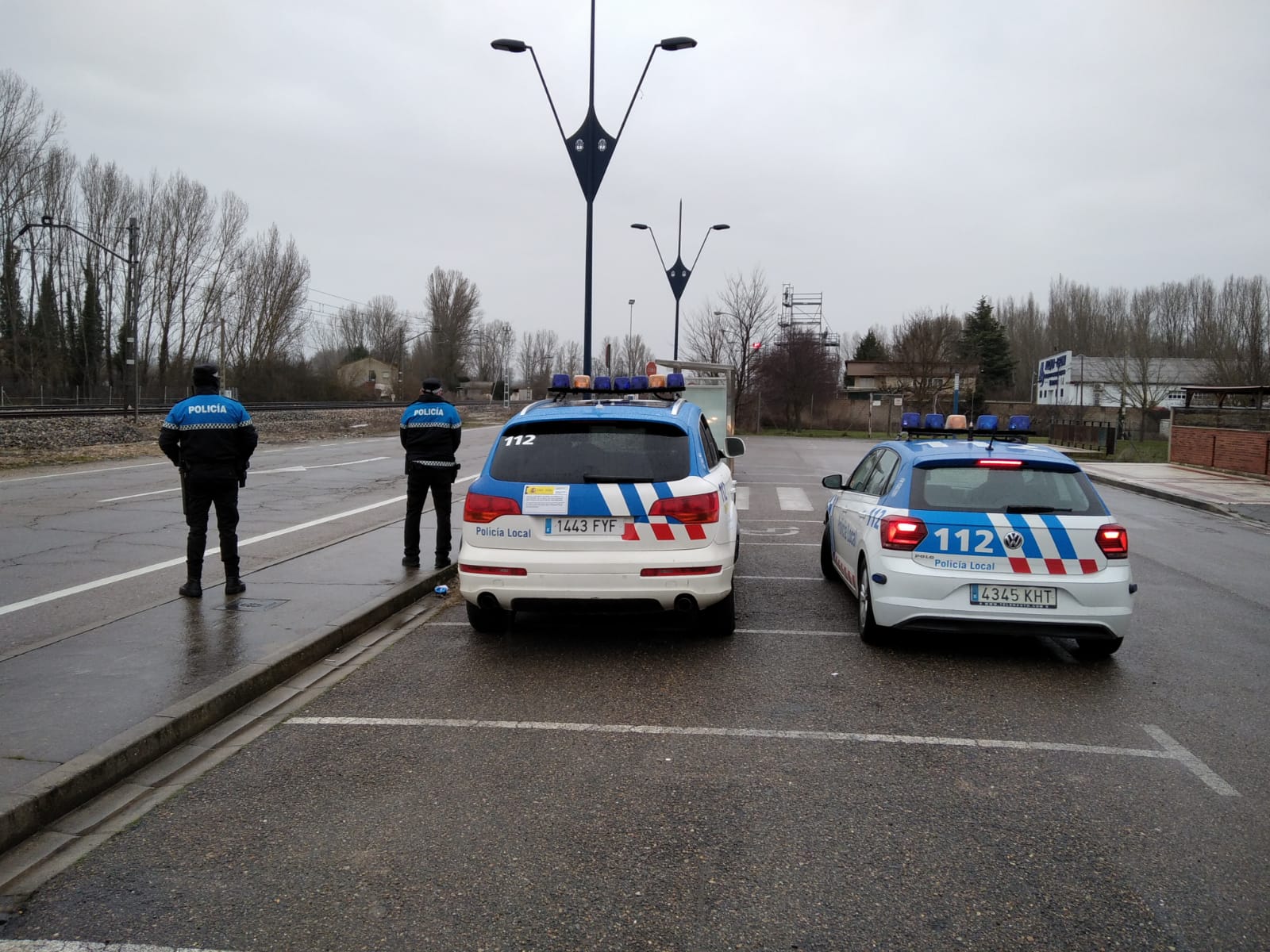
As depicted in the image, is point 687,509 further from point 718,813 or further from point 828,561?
point 828,561

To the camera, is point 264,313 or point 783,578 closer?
point 783,578

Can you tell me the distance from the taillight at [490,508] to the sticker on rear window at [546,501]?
0.07m

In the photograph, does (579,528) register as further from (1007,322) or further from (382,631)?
(1007,322)

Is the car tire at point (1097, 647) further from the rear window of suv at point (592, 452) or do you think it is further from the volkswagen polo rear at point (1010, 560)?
the rear window of suv at point (592, 452)

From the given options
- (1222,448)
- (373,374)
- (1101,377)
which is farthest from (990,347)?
(373,374)

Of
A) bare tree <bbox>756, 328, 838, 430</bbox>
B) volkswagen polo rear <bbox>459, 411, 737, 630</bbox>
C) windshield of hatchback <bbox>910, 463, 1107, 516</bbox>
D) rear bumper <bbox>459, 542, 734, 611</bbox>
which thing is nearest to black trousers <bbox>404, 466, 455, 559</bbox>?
volkswagen polo rear <bbox>459, 411, 737, 630</bbox>

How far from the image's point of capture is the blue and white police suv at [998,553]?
5898 millimetres

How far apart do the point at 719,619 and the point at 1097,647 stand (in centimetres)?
260

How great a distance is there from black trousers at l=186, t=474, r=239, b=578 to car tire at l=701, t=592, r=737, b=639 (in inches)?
151

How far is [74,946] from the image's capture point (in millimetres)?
2834

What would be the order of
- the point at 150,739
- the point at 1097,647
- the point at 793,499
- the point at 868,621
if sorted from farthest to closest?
the point at 793,499 → the point at 868,621 → the point at 1097,647 → the point at 150,739

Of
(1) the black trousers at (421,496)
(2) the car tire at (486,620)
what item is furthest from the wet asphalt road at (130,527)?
(2) the car tire at (486,620)

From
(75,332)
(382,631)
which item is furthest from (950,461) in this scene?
(75,332)

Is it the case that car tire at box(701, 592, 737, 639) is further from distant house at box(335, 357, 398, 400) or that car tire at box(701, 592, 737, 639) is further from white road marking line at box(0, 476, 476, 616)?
distant house at box(335, 357, 398, 400)
